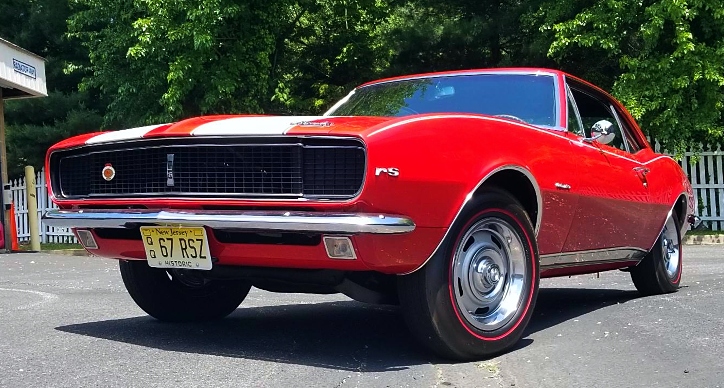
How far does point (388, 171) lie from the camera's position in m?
3.71

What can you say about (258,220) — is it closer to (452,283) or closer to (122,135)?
(452,283)

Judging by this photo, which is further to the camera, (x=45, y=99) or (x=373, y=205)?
(x=45, y=99)

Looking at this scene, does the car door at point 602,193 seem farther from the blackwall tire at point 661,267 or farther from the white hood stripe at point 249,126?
the white hood stripe at point 249,126

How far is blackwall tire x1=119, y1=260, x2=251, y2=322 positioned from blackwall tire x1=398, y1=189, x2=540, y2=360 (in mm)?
1605

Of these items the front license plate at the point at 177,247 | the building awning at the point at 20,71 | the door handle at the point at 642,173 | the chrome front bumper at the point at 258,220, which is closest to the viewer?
the chrome front bumper at the point at 258,220

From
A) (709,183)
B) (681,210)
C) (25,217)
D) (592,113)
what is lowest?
(25,217)

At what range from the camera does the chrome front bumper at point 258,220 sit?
12.0 ft

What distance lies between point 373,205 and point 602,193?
2.08m

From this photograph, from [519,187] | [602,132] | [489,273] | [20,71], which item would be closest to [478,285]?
[489,273]

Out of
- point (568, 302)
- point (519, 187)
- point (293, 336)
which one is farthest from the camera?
point (568, 302)

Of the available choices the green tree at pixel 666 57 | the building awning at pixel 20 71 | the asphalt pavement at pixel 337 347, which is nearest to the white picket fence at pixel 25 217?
the building awning at pixel 20 71

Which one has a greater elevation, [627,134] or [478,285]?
[627,134]

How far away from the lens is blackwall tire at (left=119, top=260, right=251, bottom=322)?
5184mm

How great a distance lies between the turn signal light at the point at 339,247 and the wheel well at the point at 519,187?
88 centimetres
